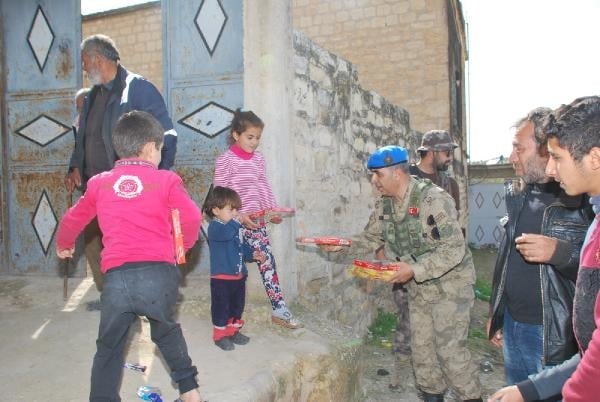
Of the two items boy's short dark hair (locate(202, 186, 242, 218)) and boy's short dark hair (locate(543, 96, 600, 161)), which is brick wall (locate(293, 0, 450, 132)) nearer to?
boy's short dark hair (locate(202, 186, 242, 218))

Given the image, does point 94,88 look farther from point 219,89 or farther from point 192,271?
point 192,271

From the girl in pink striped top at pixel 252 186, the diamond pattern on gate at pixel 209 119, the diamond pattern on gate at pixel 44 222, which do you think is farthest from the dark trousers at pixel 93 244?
the diamond pattern on gate at pixel 44 222

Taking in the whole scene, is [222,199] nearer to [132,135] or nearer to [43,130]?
[132,135]

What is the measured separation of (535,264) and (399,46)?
8.20 meters

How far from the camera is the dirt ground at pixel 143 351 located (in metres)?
2.61

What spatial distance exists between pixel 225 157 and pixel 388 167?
1154mm

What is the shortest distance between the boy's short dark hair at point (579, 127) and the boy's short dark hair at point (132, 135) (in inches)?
68.2

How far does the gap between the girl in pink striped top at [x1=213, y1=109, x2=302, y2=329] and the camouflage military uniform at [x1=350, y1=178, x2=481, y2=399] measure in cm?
88

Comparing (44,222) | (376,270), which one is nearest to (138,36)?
(44,222)

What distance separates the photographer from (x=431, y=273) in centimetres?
294

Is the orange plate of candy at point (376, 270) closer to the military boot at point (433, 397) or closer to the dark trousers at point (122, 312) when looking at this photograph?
the military boot at point (433, 397)

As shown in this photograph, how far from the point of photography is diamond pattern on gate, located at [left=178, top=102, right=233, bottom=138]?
4.42 metres

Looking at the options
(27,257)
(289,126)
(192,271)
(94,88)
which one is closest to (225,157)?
(289,126)

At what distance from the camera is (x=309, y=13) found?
1066 centimetres
